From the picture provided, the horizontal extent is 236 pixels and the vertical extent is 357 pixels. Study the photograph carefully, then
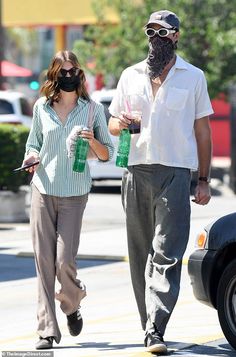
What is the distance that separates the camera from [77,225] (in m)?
7.94

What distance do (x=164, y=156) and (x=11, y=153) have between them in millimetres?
9607

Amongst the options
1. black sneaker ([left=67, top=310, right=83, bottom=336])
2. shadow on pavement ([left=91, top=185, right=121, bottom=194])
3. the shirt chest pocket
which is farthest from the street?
shadow on pavement ([left=91, top=185, right=121, bottom=194])

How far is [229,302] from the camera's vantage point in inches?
309

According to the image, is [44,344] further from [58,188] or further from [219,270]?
[219,270]

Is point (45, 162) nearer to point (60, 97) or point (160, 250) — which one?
point (60, 97)

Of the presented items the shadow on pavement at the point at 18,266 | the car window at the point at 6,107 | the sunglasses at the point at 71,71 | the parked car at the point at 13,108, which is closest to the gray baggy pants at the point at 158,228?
the sunglasses at the point at 71,71

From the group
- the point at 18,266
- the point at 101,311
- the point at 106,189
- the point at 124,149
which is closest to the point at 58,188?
the point at 124,149

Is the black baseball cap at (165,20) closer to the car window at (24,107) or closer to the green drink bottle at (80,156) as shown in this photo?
the green drink bottle at (80,156)

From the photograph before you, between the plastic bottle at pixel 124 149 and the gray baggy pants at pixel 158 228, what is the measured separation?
203 mm

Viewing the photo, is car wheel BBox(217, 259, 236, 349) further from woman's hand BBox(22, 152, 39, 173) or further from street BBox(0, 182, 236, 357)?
woman's hand BBox(22, 152, 39, 173)

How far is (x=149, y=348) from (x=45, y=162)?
138 centimetres

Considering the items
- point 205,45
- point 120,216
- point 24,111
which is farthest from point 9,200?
point 205,45

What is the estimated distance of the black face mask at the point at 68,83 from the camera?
26.1ft

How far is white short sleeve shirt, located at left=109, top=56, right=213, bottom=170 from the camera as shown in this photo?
307 inches
